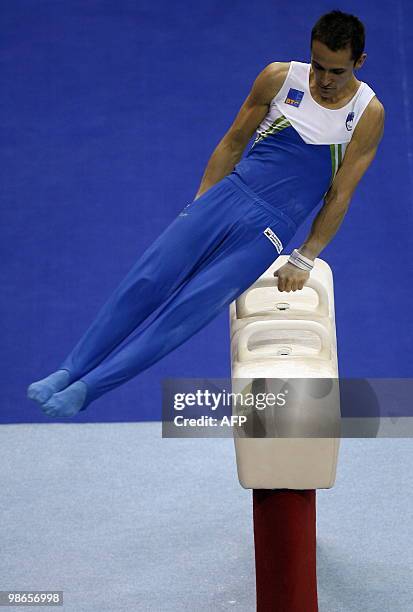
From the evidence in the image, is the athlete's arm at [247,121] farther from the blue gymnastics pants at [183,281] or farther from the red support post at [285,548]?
the red support post at [285,548]

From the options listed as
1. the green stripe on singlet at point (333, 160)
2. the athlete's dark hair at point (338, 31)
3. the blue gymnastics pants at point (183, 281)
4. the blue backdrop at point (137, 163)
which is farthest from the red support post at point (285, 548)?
the blue backdrop at point (137, 163)

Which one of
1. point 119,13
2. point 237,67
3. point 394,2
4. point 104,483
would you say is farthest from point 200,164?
point 104,483

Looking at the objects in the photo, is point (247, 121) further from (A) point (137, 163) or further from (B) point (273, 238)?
(A) point (137, 163)

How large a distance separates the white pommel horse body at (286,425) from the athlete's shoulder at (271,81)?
67 cm

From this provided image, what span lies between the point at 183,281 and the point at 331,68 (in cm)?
89

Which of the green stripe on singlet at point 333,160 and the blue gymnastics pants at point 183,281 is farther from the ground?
the green stripe on singlet at point 333,160

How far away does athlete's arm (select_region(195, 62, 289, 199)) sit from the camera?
12.5ft

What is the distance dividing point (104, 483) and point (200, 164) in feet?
→ 7.13

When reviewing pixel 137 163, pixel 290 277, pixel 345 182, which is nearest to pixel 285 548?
pixel 290 277

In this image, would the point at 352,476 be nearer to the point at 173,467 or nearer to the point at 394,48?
the point at 173,467

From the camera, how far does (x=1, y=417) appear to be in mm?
6219

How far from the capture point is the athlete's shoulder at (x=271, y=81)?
12.5 feet

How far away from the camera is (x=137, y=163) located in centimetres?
655

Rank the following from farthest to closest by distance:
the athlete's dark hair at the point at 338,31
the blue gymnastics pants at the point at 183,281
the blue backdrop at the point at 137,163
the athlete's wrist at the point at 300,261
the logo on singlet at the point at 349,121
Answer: the blue backdrop at the point at 137,163 → the athlete's wrist at the point at 300,261 → the logo on singlet at the point at 349,121 → the blue gymnastics pants at the point at 183,281 → the athlete's dark hair at the point at 338,31
